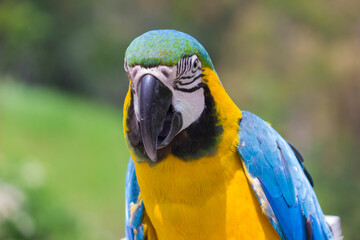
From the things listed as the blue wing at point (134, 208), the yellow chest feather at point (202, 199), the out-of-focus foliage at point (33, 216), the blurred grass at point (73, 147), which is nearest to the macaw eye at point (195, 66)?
the yellow chest feather at point (202, 199)

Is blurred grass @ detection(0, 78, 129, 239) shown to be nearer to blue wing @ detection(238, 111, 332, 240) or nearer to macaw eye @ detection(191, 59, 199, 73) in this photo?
blue wing @ detection(238, 111, 332, 240)

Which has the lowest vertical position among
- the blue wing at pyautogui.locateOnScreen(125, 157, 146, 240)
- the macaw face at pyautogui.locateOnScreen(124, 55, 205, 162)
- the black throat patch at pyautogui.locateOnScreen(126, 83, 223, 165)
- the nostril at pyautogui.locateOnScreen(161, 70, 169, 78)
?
the blue wing at pyautogui.locateOnScreen(125, 157, 146, 240)

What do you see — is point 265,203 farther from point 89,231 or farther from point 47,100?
point 47,100

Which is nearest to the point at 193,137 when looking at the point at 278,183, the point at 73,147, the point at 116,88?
the point at 278,183

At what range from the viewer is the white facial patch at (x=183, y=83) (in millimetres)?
951

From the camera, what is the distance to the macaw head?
0.95 metres

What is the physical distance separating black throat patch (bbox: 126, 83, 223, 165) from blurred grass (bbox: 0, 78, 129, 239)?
273cm

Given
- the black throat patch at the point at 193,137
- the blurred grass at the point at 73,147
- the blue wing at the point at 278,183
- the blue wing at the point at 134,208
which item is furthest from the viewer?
the blurred grass at the point at 73,147

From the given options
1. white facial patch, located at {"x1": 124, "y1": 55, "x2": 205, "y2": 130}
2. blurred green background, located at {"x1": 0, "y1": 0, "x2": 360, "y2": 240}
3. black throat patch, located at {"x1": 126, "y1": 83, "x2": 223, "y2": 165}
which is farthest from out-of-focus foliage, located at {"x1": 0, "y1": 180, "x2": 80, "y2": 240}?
white facial patch, located at {"x1": 124, "y1": 55, "x2": 205, "y2": 130}

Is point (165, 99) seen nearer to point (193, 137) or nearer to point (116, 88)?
point (193, 137)

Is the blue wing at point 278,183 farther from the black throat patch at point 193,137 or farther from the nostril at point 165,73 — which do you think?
the nostril at point 165,73

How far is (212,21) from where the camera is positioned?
5.56 m

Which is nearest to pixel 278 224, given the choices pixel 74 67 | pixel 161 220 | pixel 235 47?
pixel 161 220

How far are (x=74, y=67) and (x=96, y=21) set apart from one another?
0.67 meters
